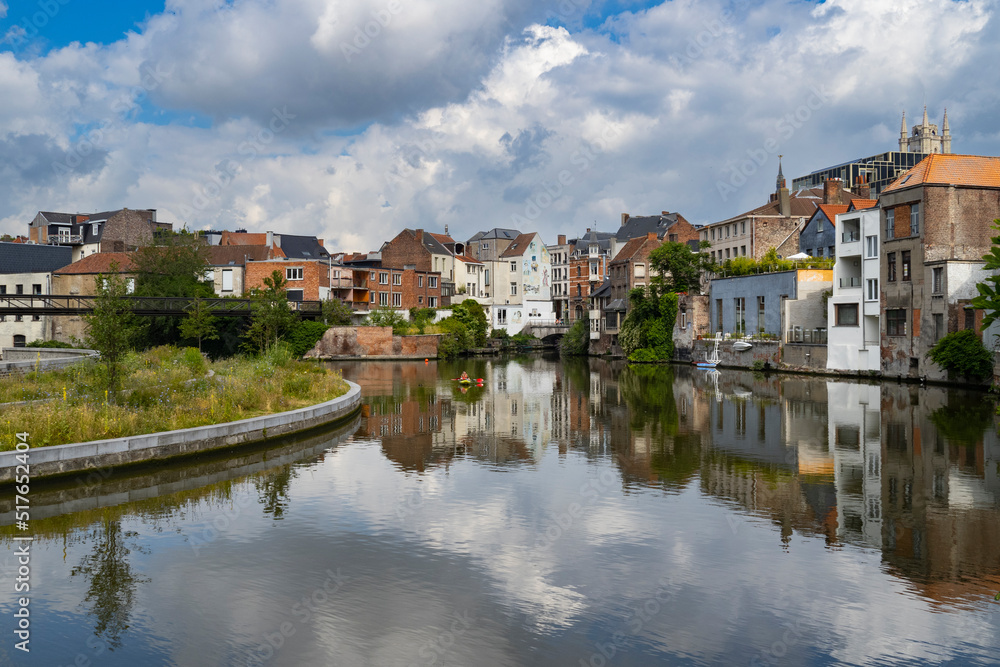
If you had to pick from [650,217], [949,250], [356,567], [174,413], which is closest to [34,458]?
[174,413]

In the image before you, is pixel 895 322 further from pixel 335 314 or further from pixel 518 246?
pixel 518 246

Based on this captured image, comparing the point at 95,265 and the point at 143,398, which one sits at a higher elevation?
the point at 95,265

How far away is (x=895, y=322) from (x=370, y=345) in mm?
46834

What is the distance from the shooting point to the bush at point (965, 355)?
39.1 metres

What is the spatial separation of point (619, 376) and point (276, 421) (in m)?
36.4

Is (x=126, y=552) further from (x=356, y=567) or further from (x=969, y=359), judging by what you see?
(x=969, y=359)

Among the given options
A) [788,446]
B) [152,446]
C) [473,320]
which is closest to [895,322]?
[788,446]

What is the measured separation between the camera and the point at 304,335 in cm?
7356

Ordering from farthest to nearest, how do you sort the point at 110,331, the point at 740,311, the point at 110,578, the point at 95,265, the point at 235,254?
the point at 235,254, the point at 95,265, the point at 740,311, the point at 110,331, the point at 110,578

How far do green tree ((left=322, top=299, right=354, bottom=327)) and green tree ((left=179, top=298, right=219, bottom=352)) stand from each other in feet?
38.7

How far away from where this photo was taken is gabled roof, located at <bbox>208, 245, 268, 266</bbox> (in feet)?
279

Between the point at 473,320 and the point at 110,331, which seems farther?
the point at 473,320

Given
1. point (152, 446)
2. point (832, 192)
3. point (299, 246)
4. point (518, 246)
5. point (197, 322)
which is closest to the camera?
point (152, 446)

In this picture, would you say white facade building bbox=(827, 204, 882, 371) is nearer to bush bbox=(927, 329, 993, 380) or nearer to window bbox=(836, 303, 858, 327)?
window bbox=(836, 303, 858, 327)
